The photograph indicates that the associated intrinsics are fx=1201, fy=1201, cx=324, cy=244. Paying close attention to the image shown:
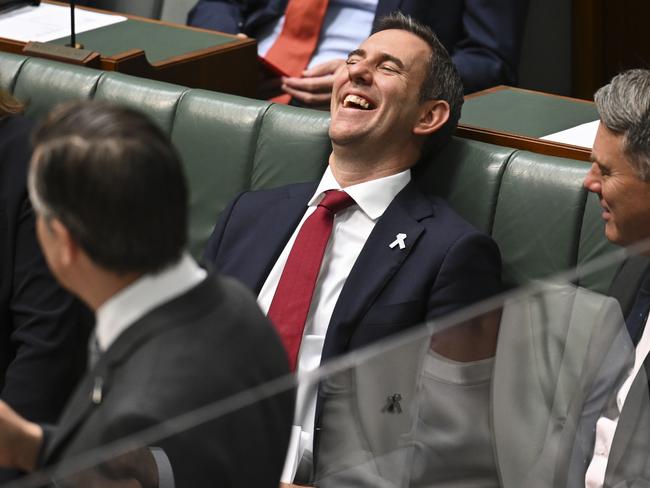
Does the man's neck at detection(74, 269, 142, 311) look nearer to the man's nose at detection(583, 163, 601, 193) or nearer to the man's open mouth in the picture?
the man's nose at detection(583, 163, 601, 193)

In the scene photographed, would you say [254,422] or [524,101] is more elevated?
[254,422]

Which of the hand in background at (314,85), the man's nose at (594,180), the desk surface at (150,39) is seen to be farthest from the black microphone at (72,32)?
the man's nose at (594,180)

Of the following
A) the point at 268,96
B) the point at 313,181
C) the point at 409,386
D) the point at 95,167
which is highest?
the point at 95,167

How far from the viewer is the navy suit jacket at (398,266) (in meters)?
1.60

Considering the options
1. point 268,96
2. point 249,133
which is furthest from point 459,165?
point 268,96

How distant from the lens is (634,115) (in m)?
1.38

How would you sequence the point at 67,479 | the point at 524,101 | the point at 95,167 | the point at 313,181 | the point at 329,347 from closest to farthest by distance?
the point at 67,479, the point at 95,167, the point at 329,347, the point at 313,181, the point at 524,101

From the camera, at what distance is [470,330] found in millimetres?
833

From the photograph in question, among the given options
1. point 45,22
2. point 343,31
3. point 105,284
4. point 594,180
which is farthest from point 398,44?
point 105,284

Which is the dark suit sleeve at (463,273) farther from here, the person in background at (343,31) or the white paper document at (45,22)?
the white paper document at (45,22)

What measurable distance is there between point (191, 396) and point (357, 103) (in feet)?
3.69

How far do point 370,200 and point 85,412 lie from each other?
3.33 ft

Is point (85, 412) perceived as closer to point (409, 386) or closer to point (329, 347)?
point (409, 386)

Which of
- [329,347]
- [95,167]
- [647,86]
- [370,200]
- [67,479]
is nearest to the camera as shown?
[67,479]
